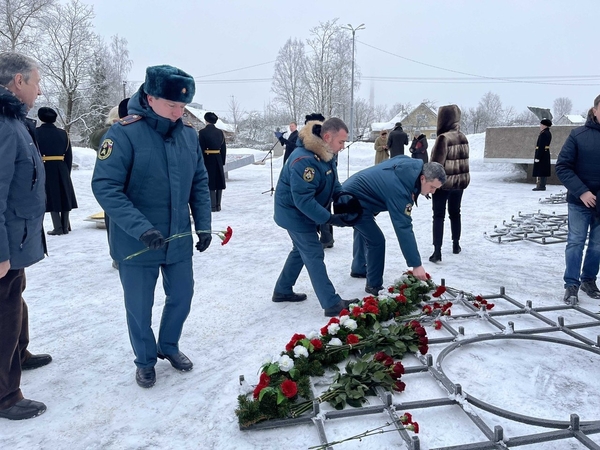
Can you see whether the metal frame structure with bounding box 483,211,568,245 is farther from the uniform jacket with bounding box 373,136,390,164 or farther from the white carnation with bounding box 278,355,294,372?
the uniform jacket with bounding box 373,136,390,164

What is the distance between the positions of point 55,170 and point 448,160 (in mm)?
5722

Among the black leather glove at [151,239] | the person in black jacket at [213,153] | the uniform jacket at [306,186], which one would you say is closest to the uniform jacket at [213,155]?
the person in black jacket at [213,153]

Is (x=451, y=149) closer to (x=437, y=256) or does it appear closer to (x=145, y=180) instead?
(x=437, y=256)

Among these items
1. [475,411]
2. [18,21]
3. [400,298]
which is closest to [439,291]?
[400,298]

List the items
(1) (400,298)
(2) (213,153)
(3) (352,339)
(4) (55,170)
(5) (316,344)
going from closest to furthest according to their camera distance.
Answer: (5) (316,344)
(3) (352,339)
(1) (400,298)
(4) (55,170)
(2) (213,153)

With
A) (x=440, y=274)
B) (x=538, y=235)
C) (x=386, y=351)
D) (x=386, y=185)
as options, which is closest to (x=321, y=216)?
(x=386, y=185)

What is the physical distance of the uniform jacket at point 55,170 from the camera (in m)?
7.19

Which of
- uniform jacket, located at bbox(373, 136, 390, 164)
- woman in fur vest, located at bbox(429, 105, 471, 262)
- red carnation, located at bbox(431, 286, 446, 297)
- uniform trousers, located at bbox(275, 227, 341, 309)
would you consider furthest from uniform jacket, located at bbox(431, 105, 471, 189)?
uniform jacket, located at bbox(373, 136, 390, 164)

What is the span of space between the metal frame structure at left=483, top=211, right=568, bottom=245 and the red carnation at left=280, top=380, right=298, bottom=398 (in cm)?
506

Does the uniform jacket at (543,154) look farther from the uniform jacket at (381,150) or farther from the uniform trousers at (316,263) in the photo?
the uniform trousers at (316,263)

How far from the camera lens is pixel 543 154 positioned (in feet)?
39.8

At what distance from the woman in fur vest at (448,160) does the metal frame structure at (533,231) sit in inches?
58.0

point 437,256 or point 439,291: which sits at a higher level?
point 439,291

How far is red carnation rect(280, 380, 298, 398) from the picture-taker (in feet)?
8.26
